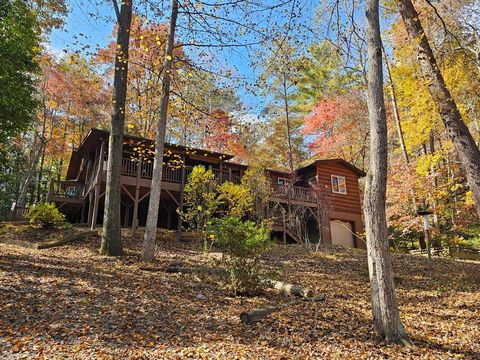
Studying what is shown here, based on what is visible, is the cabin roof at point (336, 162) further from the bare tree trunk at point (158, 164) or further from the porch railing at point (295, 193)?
the bare tree trunk at point (158, 164)

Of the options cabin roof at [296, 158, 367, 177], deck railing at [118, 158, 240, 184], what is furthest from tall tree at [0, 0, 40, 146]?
cabin roof at [296, 158, 367, 177]

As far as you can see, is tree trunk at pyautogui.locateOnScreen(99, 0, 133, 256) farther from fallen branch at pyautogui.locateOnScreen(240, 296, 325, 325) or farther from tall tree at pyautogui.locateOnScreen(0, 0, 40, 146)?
fallen branch at pyautogui.locateOnScreen(240, 296, 325, 325)

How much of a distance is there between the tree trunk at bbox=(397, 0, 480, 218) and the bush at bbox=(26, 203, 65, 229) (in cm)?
1326

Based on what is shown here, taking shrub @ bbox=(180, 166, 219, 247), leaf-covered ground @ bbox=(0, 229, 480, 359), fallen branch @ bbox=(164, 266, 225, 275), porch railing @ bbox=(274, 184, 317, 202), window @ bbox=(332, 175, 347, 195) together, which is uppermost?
window @ bbox=(332, 175, 347, 195)

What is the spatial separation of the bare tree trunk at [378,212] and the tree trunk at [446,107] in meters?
2.71

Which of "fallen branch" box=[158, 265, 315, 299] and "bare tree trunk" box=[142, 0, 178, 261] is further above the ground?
"bare tree trunk" box=[142, 0, 178, 261]

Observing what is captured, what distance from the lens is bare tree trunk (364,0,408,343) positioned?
13.9 feet

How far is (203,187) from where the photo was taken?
13.2 meters

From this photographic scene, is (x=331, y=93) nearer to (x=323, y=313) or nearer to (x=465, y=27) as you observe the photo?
(x=465, y=27)

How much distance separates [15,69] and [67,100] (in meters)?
11.1

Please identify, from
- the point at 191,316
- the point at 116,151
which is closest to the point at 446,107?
the point at 191,316

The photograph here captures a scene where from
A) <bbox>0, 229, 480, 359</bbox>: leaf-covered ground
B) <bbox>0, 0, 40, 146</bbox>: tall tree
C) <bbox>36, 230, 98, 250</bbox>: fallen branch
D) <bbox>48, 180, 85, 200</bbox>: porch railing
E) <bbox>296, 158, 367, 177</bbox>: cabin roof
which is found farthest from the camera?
<bbox>296, 158, 367, 177</bbox>: cabin roof

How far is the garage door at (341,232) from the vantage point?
19.9m

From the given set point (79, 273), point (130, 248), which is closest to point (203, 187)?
point (130, 248)
